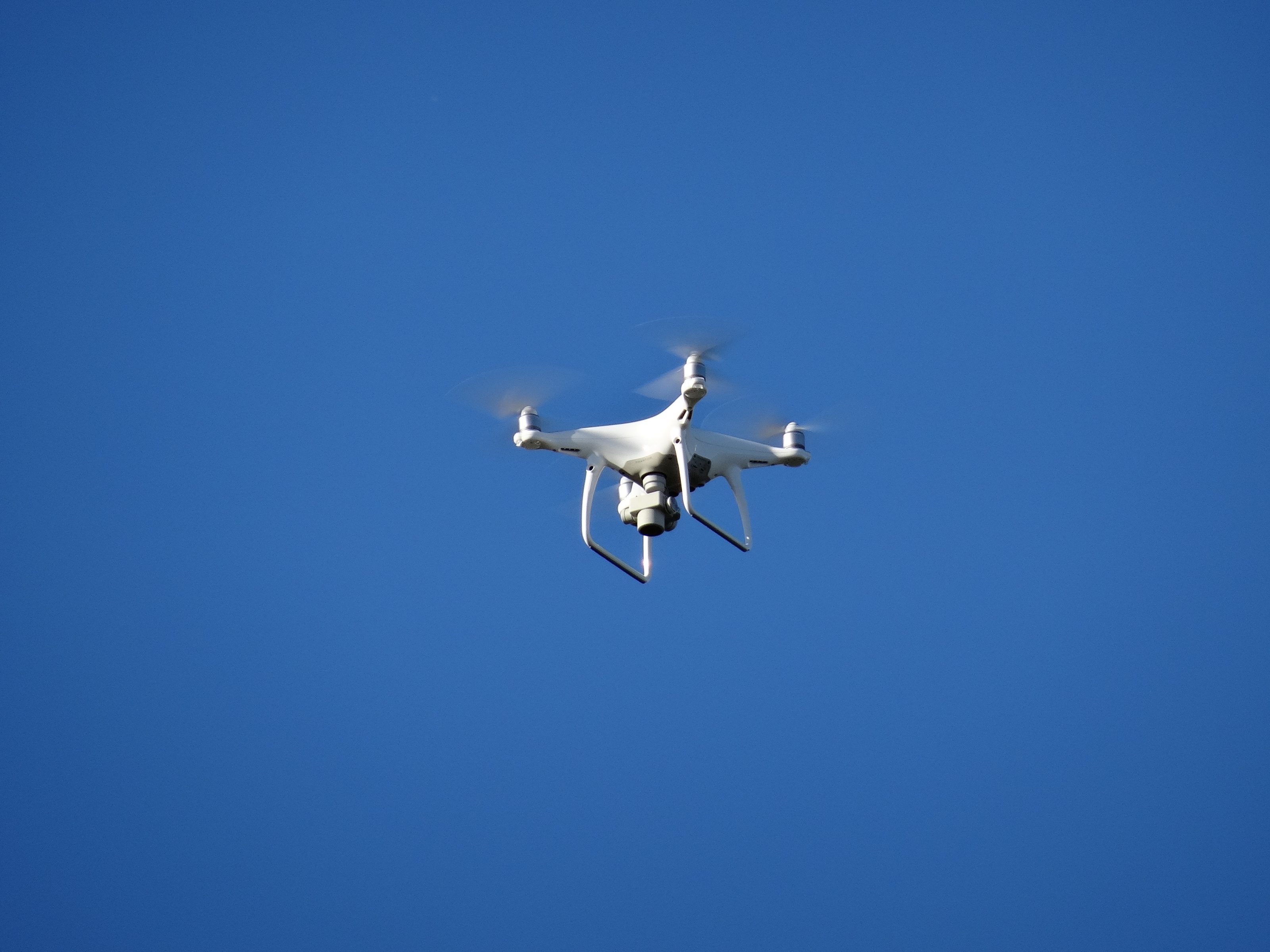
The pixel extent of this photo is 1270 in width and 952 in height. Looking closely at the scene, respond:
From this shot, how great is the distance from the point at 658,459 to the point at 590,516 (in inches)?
47.5

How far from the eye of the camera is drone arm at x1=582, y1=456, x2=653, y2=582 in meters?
21.2

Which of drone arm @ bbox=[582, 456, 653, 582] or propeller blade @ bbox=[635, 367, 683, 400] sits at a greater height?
propeller blade @ bbox=[635, 367, 683, 400]

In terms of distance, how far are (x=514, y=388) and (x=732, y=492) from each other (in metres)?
3.39

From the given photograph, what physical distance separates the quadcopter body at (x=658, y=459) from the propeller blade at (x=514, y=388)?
0.21m

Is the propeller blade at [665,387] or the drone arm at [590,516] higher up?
the propeller blade at [665,387]

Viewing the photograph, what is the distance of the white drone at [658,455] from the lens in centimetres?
2127

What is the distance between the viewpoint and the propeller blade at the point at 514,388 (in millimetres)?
21984

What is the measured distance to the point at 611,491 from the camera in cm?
2328

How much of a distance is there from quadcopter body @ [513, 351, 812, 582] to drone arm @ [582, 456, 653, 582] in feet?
0.04

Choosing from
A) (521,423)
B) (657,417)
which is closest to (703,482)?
(657,417)

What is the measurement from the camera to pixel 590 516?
2159 centimetres

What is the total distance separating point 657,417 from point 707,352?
130cm

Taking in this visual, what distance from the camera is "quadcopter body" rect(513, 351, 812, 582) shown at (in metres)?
21.3

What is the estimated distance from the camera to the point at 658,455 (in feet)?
70.7
